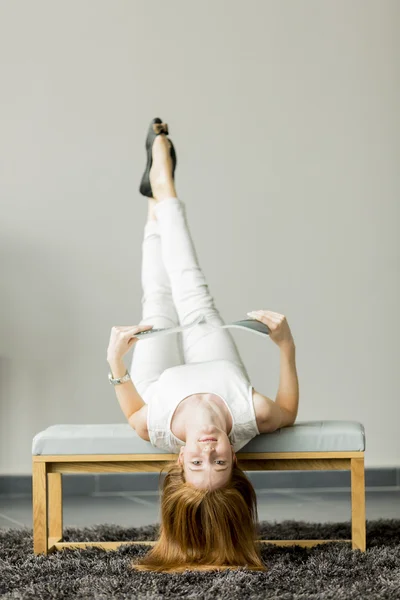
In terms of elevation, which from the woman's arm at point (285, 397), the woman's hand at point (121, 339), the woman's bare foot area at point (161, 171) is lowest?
the woman's arm at point (285, 397)

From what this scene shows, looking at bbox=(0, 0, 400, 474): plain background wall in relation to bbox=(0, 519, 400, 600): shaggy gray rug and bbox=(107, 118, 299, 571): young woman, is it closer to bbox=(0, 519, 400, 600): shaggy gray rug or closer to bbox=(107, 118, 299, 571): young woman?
bbox=(107, 118, 299, 571): young woman

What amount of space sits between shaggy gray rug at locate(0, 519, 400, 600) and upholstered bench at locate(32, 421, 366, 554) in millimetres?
110

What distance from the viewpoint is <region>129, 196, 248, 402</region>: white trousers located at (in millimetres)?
3262

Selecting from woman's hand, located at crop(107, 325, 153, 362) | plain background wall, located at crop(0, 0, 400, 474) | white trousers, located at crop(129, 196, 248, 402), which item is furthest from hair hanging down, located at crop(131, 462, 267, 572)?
plain background wall, located at crop(0, 0, 400, 474)

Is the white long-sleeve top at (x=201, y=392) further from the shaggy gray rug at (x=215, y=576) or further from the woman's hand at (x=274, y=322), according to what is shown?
the shaggy gray rug at (x=215, y=576)

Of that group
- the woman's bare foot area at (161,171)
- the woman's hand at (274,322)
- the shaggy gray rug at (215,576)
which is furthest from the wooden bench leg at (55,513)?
the woman's bare foot area at (161,171)

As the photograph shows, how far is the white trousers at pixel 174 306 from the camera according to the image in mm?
3262

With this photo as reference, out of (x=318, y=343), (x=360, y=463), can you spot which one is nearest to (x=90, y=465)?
(x=360, y=463)

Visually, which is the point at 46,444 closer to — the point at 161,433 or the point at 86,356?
the point at 161,433

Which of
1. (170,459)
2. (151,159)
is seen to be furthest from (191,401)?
(151,159)

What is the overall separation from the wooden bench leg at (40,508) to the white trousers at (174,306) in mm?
581

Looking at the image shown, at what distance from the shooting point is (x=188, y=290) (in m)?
3.35

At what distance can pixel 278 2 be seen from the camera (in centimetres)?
448

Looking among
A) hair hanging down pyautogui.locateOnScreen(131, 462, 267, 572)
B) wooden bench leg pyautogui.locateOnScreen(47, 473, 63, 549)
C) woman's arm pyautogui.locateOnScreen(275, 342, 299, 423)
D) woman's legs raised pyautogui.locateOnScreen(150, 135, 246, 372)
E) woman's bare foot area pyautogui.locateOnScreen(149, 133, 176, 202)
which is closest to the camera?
hair hanging down pyautogui.locateOnScreen(131, 462, 267, 572)
